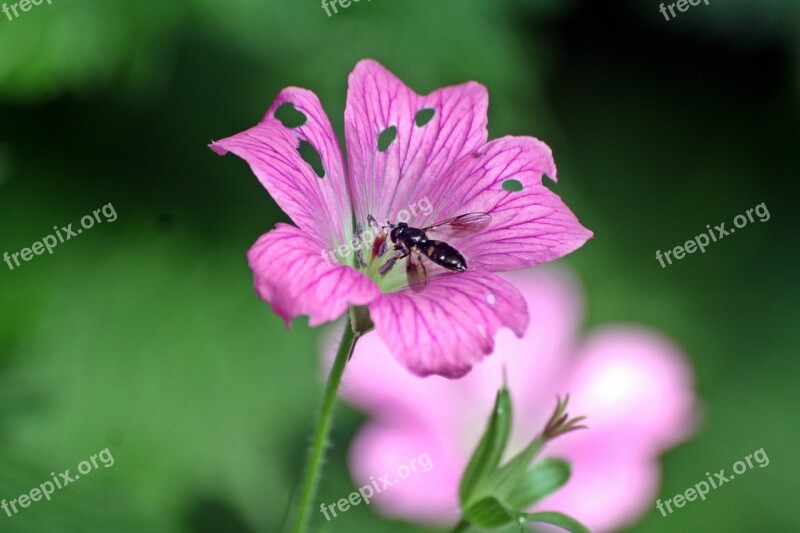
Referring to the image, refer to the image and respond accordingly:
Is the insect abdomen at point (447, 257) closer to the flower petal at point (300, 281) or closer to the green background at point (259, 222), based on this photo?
the flower petal at point (300, 281)

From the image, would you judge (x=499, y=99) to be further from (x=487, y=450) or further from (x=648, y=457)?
(x=487, y=450)

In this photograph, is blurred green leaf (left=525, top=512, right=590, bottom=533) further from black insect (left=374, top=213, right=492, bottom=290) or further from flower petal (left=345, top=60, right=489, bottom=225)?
flower petal (left=345, top=60, right=489, bottom=225)

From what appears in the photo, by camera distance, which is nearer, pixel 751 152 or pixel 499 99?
pixel 499 99

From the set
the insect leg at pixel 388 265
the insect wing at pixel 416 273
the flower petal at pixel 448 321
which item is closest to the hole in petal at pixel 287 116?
the insect leg at pixel 388 265

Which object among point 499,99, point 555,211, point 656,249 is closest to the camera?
point 555,211

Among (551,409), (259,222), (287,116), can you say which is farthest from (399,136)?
(287,116)

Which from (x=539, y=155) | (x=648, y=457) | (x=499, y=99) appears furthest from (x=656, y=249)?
(x=539, y=155)

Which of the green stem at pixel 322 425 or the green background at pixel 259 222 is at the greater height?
the green background at pixel 259 222
